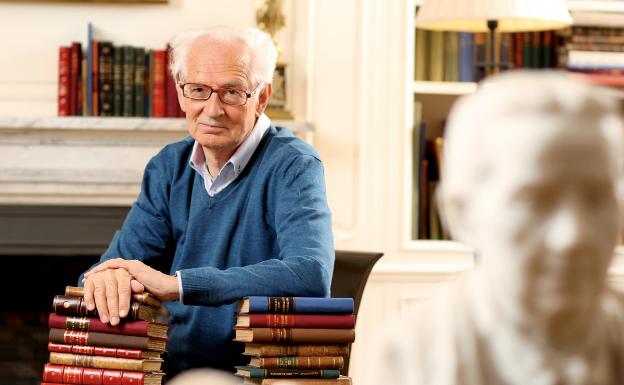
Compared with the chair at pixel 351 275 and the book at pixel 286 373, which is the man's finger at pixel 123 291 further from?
the chair at pixel 351 275

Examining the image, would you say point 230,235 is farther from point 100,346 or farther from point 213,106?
point 100,346

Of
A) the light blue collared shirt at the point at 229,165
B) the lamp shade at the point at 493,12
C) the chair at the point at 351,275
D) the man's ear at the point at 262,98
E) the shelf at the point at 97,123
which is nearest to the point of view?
the light blue collared shirt at the point at 229,165

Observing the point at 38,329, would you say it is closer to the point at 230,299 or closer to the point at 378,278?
the point at 378,278

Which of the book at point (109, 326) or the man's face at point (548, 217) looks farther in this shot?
the book at point (109, 326)

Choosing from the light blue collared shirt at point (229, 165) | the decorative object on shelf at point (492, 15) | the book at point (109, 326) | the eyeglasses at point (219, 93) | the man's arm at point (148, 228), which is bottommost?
the book at point (109, 326)

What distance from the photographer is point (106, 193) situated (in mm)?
3484

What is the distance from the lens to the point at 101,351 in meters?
1.58

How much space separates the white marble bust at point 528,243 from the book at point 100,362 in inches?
48.1

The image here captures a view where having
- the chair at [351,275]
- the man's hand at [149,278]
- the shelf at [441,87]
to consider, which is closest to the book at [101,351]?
the man's hand at [149,278]

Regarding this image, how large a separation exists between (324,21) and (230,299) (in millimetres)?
1968

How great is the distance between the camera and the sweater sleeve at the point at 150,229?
6.99ft

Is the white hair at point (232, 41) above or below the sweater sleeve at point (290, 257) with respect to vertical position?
above

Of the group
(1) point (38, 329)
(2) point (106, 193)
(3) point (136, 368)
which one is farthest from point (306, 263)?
(1) point (38, 329)

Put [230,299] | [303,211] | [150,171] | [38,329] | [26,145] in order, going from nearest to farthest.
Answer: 1. [230,299]
2. [303,211]
3. [150,171]
4. [26,145]
5. [38,329]
